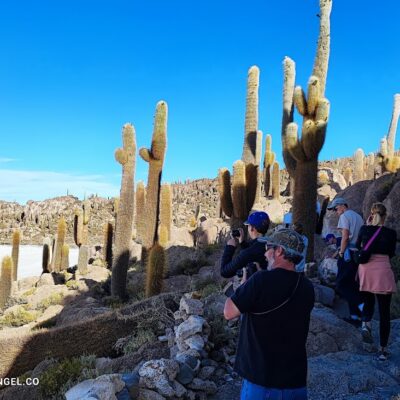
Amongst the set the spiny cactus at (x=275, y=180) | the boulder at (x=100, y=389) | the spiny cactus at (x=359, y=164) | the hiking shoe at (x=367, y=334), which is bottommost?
the boulder at (x=100, y=389)

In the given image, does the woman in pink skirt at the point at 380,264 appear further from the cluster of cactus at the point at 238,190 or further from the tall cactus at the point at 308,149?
the cluster of cactus at the point at 238,190

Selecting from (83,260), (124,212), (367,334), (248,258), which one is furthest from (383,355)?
(83,260)

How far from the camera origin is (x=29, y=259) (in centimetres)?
3506

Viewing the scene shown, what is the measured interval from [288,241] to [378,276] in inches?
124

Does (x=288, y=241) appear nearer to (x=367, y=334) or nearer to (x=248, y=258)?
(x=248, y=258)

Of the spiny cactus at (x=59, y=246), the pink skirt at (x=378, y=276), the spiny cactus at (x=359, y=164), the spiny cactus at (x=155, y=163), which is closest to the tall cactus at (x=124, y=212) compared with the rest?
the spiny cactus at (x=155, y=163)

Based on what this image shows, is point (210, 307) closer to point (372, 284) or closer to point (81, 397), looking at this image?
point (372, 284)

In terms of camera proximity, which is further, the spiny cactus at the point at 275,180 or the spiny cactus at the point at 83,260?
the spiny cactus at the point at 275,180

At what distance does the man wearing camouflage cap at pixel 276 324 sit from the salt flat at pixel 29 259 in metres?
28.6

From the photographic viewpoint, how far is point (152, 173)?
16938 mm

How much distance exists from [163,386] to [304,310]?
8.40 feet

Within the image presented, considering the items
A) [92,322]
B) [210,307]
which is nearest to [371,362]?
[210,307]

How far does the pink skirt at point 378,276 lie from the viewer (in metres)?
5.45

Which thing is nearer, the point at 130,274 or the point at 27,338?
the point at 27,338
